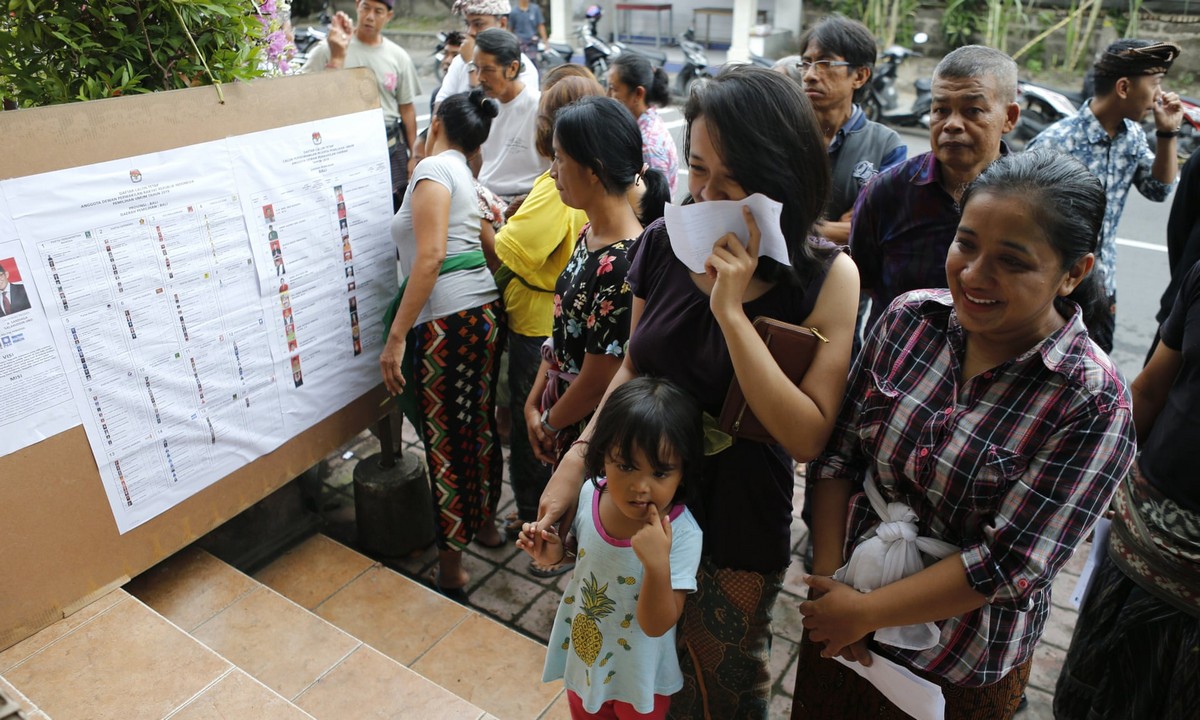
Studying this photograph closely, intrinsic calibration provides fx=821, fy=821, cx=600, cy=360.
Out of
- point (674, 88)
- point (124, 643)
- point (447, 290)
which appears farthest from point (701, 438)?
point (674, 88)

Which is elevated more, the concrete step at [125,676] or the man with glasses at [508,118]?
the man with glasses at [508,118]

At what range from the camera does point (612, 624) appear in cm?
171

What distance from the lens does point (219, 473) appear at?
8.34 ft

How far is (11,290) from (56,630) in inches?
35.8

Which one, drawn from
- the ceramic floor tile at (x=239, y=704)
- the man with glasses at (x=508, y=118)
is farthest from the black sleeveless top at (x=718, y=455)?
the man with glasses at (x=508, y=118)

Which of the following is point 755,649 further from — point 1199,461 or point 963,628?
point 1199,461

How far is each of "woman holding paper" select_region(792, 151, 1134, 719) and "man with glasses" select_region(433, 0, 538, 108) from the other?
11.8ft

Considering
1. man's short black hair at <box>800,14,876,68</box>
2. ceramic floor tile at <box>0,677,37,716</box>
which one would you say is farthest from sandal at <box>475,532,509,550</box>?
man's short black hair at <box>800,14,876,68</box>

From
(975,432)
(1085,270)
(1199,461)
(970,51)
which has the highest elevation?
(970,51)

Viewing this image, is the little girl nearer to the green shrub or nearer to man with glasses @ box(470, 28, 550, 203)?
the green shrub

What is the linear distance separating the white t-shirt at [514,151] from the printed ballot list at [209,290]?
1.09 m

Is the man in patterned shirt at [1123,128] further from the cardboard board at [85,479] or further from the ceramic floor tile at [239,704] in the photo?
the ceramic floor tile at [239,704]

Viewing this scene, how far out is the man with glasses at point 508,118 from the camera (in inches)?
153

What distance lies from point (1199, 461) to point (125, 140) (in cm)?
259
